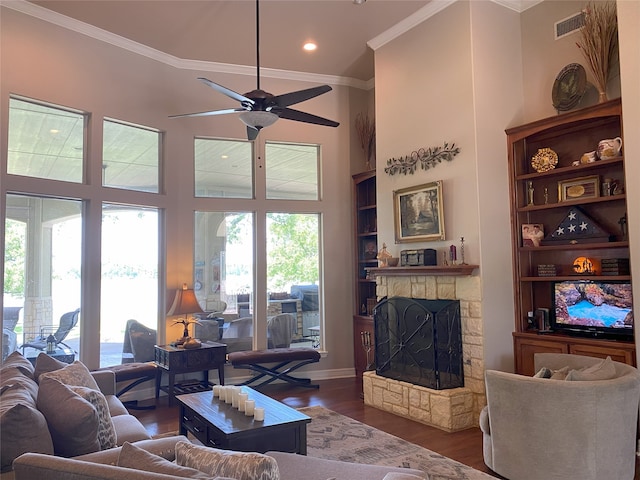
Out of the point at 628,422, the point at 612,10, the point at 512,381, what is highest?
the point at 612,10

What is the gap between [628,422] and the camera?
10.5 feet

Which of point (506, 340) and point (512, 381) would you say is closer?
point (512, 381)

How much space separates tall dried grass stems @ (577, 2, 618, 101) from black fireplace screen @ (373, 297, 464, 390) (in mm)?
2428

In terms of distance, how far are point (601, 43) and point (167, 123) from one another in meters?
4.85

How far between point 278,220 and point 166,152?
176 centimetres

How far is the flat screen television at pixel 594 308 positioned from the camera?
13.4ft

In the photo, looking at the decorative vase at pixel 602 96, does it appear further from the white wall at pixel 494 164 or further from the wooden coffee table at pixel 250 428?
the wooden coffee table at pixel 250 428

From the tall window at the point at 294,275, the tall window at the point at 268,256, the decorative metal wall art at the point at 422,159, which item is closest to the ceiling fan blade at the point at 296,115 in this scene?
the decorative metal wall art at the point at 422,159

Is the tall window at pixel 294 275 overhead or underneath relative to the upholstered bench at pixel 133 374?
overhead

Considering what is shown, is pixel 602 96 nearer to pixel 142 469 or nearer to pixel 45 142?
pixel 142 469

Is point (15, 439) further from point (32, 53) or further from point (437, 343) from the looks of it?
point (32, 53)

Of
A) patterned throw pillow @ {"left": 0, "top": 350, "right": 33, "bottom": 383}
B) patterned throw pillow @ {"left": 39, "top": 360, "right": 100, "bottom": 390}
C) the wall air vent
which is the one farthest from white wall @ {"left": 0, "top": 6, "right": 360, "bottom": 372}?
the wall air vent

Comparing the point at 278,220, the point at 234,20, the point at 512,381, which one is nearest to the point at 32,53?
the point at 234,20

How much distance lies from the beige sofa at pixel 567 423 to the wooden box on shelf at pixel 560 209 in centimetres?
90
